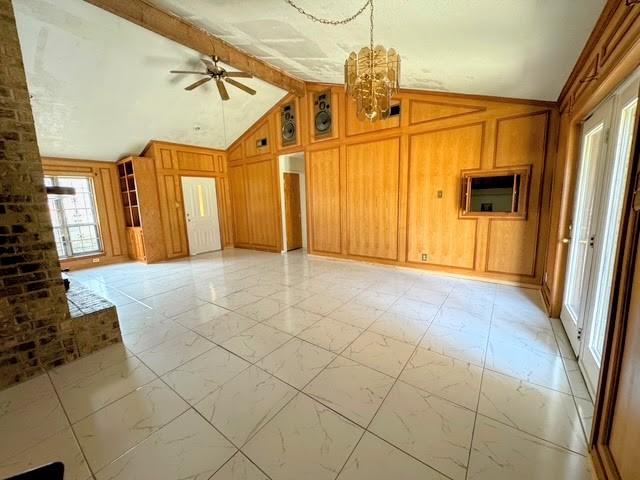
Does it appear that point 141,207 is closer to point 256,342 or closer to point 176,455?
point 256,342

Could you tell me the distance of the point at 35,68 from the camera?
3334mm

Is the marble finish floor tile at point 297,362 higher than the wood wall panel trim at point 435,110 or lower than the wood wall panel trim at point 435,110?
lower

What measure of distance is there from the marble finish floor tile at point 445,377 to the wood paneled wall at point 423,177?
237cm

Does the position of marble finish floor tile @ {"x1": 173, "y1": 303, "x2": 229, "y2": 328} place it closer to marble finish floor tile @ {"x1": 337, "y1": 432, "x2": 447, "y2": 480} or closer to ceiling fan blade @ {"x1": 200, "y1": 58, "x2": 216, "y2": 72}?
marble finish floor tile @ {"x1": 337, "y1": 432, "x2": 447, "y2": 480}

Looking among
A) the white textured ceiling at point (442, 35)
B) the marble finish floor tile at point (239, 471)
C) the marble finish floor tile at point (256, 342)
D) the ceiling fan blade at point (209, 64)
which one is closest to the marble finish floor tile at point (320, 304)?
the marble finish floor tile at point (256, 342)

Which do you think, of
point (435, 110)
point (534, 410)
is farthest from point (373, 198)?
point (534, 410)

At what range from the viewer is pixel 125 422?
1.60 metres

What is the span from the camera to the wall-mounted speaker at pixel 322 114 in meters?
5.01

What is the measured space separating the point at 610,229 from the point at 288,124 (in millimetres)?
5253

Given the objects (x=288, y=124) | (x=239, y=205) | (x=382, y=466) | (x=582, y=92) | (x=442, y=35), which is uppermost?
(x=288, y=124)

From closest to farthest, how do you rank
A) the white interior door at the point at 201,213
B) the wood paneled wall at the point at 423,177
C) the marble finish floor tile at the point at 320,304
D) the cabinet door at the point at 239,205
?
the marble finish floor tile at the point at 320,304
the wood paneled wall at the point at 423,177
the white interior door at the point at 201,213
the cabinet door at the point at 239,205

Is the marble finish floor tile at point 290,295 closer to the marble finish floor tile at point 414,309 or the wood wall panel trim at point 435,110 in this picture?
the marble finish floor tile at point 414,309

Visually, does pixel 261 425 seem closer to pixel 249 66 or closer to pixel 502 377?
pixel 502 377

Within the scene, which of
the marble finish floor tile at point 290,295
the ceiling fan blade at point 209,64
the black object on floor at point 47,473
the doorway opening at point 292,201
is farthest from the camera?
the doorway opening at point 292,201
